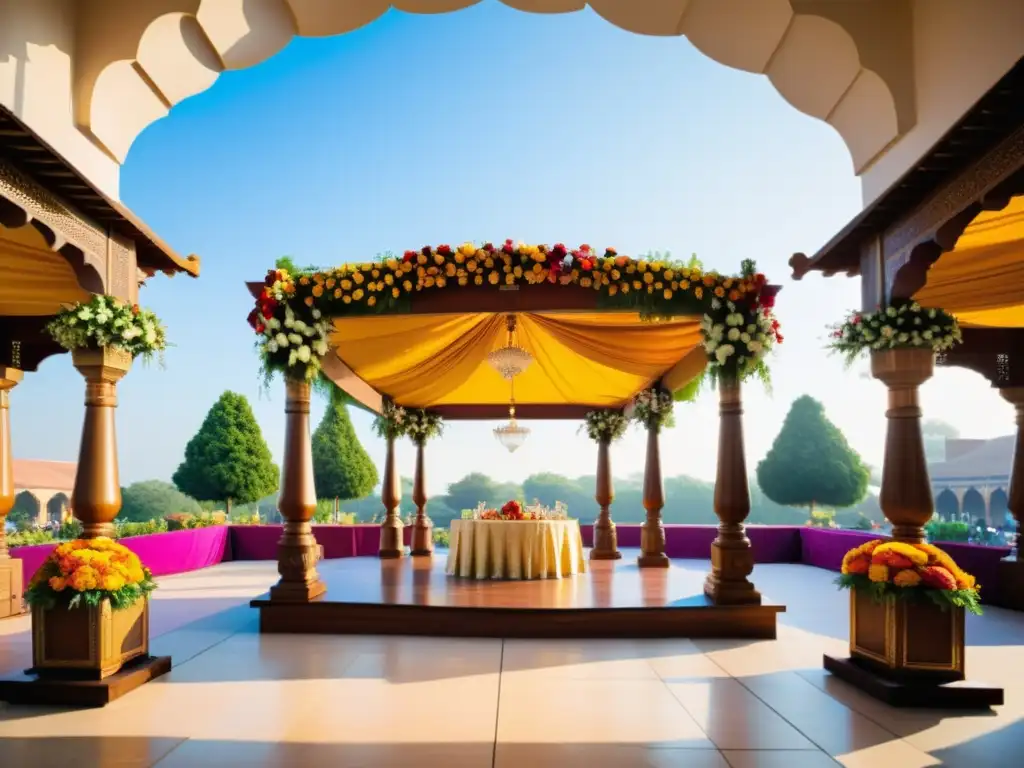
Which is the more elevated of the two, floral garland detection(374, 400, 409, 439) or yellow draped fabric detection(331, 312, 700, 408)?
yellow draped fabric detection(331, 312, 700, 408)

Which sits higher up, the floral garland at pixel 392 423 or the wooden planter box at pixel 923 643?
the floral garland at pixel 392 423

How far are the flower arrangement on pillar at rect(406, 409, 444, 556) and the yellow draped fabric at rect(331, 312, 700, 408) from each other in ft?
2.86

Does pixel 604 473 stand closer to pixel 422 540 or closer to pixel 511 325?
pixel 422 540

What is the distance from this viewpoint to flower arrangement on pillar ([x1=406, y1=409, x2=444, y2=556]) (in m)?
13.7

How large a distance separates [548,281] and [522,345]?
2.60 m

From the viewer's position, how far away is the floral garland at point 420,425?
44.8 ft

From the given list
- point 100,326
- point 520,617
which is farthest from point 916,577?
point 100,326

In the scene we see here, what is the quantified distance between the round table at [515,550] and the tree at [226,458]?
1013 cm

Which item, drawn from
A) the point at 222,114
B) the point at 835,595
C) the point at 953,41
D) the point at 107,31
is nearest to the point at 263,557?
the point at 222,114

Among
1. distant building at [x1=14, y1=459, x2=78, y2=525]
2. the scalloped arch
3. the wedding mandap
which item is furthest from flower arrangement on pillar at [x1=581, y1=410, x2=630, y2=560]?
distant building at [x1=14, y1=459, x2=78, y2=525]

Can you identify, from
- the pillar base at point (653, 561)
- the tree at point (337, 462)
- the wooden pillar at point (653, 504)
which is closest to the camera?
the pillar base at point (653, 561)

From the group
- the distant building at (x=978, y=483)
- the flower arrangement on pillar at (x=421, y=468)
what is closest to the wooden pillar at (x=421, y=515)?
the flower arrangement on pillar at (x=421, y=468)

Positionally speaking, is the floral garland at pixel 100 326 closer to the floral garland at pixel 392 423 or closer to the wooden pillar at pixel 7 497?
the wooden pillar at pixel 7 497

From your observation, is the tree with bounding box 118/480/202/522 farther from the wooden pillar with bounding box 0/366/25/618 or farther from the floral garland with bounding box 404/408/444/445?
the wooden pillar with bounding box 0/366/25/618
